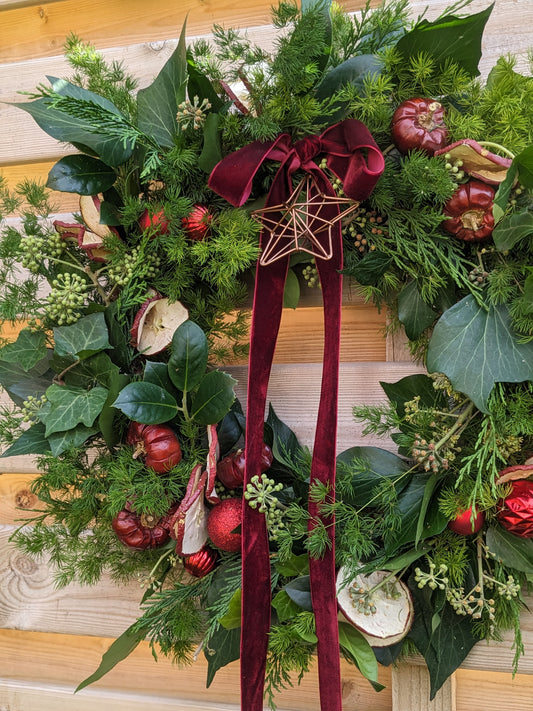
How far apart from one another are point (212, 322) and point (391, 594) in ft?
1.47

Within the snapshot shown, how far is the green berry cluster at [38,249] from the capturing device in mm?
886

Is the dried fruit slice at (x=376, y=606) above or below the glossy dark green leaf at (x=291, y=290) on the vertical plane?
below

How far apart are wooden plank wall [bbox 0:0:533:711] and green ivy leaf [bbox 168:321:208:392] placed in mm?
160

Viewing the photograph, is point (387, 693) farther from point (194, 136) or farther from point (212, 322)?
point (194, 136)

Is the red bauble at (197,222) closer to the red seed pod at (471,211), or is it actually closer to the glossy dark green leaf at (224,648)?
the red seed pod at (471,211)

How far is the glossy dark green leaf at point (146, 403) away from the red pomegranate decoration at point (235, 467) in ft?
0.34

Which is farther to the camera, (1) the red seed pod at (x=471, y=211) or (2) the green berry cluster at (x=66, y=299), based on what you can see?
(2) the green berry cluster at (x=66, y=299)

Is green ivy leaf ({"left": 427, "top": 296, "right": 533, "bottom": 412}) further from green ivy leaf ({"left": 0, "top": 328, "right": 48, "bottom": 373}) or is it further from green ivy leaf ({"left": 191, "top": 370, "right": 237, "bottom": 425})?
green ivy leaf ({"left": 0, "top": 328, "right": 48, "bottom": 373})

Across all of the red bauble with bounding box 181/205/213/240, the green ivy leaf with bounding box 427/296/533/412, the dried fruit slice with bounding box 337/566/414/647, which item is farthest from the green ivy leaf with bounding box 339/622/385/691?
the red bauble with bounding box 181/205/213/240

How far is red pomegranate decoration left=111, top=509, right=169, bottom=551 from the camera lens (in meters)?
0.84

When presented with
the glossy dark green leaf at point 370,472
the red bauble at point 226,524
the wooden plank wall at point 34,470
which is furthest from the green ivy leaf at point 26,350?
the glossy dark green leaf at point 370,472

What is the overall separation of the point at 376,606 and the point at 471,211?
0.51 metres

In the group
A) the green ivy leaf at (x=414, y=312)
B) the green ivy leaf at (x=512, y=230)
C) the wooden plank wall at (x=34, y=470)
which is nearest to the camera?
the green ivy leaf at (x=512, y=230)

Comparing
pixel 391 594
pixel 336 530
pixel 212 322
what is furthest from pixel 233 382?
pixel 391 594
